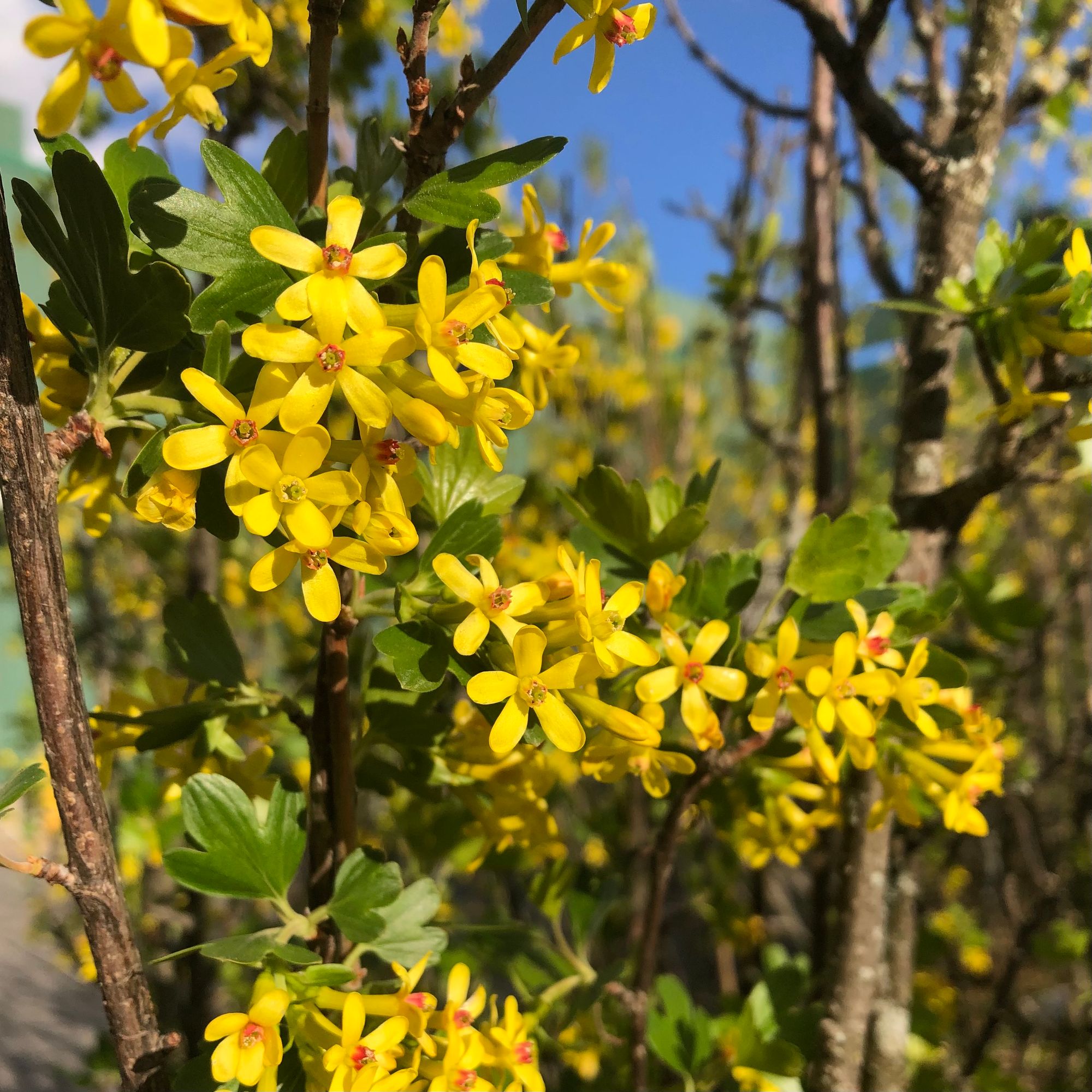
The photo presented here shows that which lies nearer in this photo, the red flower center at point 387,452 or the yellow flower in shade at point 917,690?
the red flower center at point 387,452

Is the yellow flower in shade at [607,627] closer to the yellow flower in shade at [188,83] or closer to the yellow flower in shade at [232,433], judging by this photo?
the yellow flower in shade at [232,433]

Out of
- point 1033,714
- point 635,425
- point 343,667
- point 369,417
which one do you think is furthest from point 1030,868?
point 369,417

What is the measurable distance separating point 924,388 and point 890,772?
1.31 ft

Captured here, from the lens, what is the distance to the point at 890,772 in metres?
0.67

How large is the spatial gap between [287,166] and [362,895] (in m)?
0.45

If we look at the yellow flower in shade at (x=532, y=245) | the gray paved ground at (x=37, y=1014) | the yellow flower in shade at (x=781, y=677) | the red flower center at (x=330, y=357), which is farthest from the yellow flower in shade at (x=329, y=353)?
the gray paved ground at (x=37, y=1014)

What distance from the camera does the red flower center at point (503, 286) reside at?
16.1 inches

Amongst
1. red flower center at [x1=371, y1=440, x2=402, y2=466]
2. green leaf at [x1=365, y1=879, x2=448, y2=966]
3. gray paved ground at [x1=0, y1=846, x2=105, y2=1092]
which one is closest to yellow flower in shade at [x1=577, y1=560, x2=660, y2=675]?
red flower center at [x1=371, y1=440, x2=402, y2=466]

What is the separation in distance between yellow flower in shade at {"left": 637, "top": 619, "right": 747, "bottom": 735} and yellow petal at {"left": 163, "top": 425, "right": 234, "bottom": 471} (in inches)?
11.7

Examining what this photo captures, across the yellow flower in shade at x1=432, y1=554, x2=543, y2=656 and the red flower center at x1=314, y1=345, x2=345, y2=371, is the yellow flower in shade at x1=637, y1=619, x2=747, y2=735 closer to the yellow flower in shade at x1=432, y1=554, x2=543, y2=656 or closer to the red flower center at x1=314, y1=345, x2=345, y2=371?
the yellow flower in shade at x1=432, y1=554, x2=543, y2=656

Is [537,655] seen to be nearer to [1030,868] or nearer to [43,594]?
[43,594]

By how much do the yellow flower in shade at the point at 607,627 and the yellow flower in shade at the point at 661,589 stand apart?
100 mm

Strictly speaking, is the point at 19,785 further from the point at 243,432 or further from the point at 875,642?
the point at 875,642

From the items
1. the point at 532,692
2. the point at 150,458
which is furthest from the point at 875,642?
the point at 150,458
